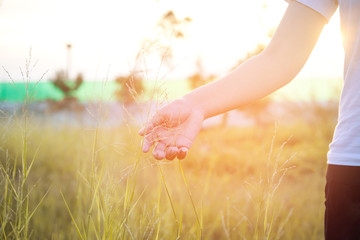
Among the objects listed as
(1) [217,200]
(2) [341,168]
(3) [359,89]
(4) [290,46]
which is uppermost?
(4) [290,46]

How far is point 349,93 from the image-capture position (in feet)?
3.20

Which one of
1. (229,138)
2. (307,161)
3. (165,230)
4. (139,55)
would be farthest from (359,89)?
(229,138)

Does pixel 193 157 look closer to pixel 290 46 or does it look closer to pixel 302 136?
pixel 302 136

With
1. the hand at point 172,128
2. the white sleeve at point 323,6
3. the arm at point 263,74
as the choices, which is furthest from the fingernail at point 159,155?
the white sleeve at point 323,6

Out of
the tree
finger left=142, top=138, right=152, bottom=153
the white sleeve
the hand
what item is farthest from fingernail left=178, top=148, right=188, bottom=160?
the white sleeve

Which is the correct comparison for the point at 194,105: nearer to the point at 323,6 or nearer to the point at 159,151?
the point at 159,151

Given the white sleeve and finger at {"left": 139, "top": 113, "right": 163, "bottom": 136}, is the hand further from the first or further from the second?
the white sleeve

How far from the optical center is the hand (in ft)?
3.40

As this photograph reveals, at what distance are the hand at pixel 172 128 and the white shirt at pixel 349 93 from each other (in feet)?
1.37

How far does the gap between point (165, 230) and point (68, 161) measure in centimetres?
218

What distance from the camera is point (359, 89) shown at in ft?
3.13

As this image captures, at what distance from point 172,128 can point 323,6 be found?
1.92 ft

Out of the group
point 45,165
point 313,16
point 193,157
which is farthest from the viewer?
point 193,157

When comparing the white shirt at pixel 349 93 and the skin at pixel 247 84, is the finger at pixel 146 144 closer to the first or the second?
the skin at pixel 247 84
